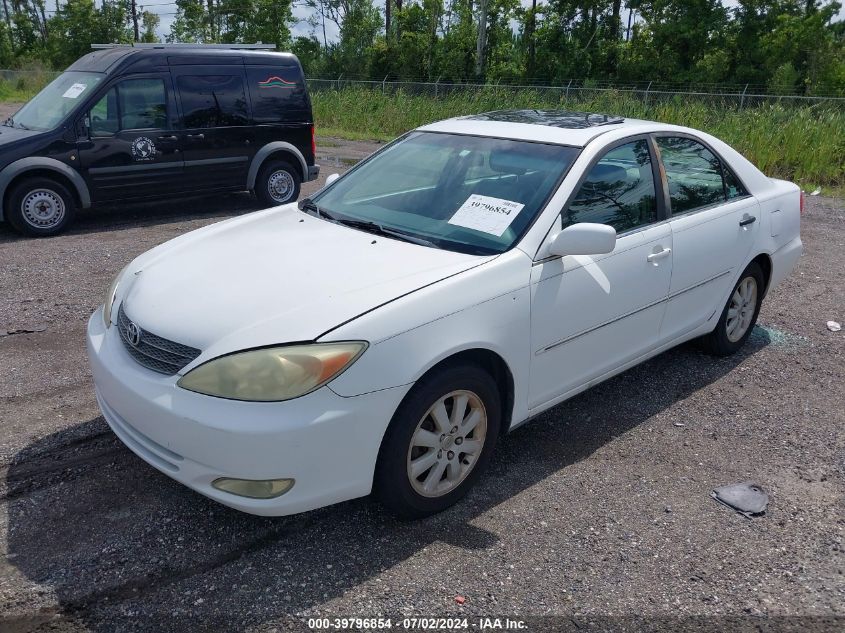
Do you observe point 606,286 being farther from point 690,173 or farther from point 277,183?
point 277,183

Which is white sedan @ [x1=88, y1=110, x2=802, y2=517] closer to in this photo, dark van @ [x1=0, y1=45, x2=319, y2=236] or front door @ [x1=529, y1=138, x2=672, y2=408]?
front door @ [x1=529, y1=138, x2=672, y2=408]

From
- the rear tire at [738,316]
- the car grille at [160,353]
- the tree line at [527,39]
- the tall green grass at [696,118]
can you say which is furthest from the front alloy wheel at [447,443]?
the tree line at [527,39]

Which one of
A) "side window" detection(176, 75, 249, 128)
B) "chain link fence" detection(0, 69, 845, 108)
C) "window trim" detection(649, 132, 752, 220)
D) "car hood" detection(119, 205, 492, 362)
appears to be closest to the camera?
"car hood" detection(119, 205, 492, 362)

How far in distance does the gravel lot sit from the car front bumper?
1.15 ft

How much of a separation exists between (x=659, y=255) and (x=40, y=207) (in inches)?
277

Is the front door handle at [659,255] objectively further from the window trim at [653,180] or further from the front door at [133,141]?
the front door at [133,141]

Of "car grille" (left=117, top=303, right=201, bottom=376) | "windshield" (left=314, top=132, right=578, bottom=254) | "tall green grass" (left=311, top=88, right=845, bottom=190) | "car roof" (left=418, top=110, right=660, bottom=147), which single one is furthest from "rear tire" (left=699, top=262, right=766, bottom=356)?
"tall green grass" (left=311, top=88, right=845, bottom=190)

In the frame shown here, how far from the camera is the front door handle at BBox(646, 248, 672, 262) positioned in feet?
13.3

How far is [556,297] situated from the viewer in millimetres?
3531

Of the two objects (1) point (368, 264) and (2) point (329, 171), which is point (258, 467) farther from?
(2) point (329, 171)

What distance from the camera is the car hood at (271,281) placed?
2.91 m

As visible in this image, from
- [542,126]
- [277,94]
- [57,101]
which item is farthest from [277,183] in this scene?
[542,126]

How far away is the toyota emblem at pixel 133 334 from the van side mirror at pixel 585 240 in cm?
190

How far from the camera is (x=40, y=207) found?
8.27 meters
